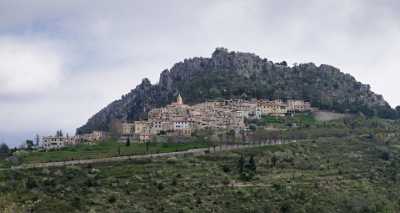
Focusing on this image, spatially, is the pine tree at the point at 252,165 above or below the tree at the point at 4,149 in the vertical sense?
below

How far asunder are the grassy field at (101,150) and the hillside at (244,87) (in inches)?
1294

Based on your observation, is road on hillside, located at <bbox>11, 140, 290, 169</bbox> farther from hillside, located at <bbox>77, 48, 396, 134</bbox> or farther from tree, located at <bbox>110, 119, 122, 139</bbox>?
hillside, located at <bbox>77, 48, 396, 134</bbox>

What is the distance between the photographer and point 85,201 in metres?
55.9

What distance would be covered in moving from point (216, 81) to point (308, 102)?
1866 centimetres

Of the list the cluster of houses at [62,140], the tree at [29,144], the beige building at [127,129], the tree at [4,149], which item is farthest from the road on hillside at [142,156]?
the tree at [29,144]

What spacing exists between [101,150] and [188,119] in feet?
78.3

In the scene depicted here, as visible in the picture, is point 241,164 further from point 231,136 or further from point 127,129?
point 127,129

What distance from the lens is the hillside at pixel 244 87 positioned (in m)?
125

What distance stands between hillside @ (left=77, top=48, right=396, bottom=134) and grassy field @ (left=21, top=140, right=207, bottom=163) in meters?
32.9

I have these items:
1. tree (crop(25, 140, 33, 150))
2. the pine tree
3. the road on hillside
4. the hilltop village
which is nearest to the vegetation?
the pine tree

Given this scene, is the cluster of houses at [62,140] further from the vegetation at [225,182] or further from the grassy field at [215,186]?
the grassy field at [215,186]

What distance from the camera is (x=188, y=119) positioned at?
10475 cm

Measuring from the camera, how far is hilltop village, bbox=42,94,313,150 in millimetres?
102250

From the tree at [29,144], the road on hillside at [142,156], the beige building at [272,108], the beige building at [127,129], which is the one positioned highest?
the beige building at [272,108]
